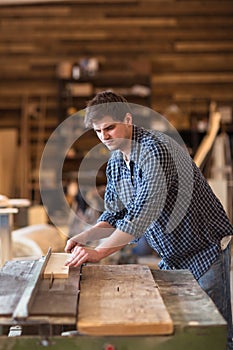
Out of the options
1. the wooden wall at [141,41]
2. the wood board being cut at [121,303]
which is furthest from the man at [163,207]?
the wooden wall at [141,41]

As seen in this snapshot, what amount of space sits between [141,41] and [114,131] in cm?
713

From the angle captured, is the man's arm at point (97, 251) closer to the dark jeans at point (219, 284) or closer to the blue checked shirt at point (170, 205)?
the blue checked shirt at point (170, 205)

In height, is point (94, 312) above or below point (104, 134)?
below

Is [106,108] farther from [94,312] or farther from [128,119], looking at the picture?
[94,312]

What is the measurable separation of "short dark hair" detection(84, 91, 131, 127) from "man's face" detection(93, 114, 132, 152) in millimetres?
18

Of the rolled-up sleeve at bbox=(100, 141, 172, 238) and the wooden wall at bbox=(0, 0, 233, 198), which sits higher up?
the wooden wall at bbox=(0, 0, 233, 198)

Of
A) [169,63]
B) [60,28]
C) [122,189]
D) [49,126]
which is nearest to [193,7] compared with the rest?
[169,63]

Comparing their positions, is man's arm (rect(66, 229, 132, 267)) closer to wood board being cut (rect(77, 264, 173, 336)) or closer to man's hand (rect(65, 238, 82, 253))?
wood board being cut (rect(77, 264, 173, 336))

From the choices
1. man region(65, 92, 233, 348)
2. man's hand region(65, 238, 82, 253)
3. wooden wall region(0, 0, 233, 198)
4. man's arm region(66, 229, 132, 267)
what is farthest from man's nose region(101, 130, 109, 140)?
wooden wall region(0, 0, 233, 198)

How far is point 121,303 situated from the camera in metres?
1.92

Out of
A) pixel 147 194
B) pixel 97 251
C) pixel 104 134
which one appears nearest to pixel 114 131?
pixel 104 134

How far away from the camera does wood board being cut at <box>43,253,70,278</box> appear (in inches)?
87.7

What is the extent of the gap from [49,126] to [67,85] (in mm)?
714

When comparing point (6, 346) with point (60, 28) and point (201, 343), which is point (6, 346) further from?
point (60, 28)
